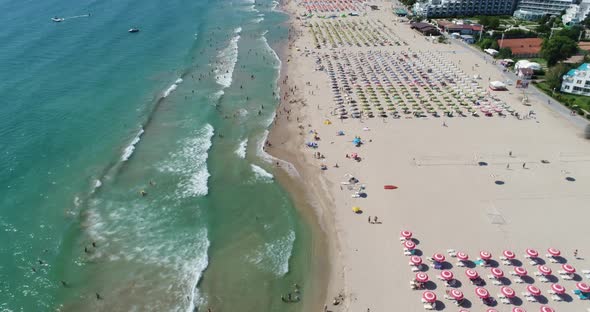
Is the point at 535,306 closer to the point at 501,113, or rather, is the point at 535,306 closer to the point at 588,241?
the point at 588,241

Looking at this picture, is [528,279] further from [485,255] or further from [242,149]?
[242,149]

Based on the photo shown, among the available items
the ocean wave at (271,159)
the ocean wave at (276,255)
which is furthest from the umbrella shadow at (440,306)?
the ocean wave at (271,159)

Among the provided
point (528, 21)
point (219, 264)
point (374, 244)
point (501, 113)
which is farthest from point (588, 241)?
point (528, 21)

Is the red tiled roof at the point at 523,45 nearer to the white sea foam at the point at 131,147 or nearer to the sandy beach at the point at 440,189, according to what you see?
the sandy beach at the point at 440,189

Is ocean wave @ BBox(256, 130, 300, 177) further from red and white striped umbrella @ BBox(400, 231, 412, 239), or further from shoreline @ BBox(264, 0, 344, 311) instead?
red and white striped umbrella @ BBox(400, 231, 412, 239)

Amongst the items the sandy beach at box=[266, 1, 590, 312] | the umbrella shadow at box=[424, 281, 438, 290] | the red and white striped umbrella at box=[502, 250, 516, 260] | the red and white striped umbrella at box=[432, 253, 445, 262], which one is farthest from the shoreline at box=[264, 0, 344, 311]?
the red and white striped umbrella at box=[502, 250, 516, 260]
